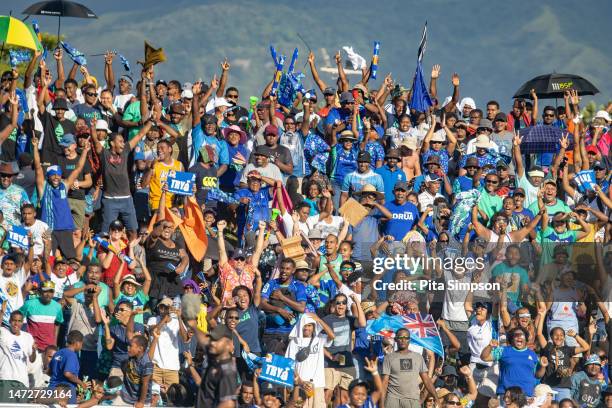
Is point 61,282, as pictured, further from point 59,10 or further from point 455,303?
point 59,10

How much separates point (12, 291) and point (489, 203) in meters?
6.83

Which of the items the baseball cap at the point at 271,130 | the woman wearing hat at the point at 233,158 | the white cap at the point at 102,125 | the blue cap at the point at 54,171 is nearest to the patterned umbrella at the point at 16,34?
the white cap at the point at 102,125

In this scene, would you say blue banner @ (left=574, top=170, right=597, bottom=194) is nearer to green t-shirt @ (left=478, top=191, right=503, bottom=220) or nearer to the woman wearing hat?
green t-shirt @ (left=478, top=191, right=503, bottom=220)

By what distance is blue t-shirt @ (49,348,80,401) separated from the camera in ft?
53.0

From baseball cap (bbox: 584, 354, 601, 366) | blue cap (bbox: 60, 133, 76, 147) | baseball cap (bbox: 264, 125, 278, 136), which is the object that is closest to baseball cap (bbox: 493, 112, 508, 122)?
baseball cap (bbox: 264, 125, 278, 136)

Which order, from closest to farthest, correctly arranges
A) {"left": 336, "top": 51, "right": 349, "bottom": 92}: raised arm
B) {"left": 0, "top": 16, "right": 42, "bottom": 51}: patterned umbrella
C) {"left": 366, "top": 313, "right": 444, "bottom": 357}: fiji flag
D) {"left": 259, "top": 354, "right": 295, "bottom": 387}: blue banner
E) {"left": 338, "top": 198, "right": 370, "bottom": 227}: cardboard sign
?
{"left": 259, "top": 354, "right": 295, "bottom": 387}: blue banner, {"left": 366, "top": 313, "right": 444, "bottom": 357}: fiji flag, {"left": 338, "top": 198, "right": 370, "bottom": 227}: cardboard sign, {"left": 0, "top": 16, "right": 42, "bottom": 51}: patterned umbrella, {"left": 336, "top": 51, "right": 349, "bottom": 92}: raised arm

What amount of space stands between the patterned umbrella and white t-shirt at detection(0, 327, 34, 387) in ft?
21.5

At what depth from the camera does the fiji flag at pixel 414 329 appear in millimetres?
16922

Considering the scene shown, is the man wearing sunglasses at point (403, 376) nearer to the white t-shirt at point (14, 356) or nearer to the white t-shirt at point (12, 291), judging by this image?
the white t-shirt at point (14, 356)

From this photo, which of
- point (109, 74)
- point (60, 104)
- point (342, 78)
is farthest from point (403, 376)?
point (109, 74)

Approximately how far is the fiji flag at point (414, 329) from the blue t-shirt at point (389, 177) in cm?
326

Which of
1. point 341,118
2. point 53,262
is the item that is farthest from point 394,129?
point 53,262

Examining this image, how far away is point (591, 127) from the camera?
883 inches

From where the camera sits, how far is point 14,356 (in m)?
16.3
